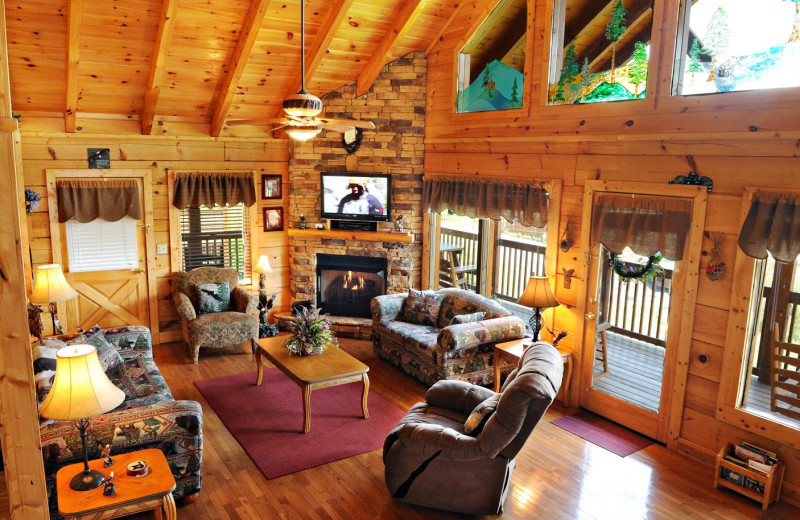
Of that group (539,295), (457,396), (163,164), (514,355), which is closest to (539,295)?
(539,295)

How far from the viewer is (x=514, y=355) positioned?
5.54 m

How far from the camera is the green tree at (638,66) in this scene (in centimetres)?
491

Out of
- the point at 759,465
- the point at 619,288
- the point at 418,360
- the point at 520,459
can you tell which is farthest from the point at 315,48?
the point at 759,465

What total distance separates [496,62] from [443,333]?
118 inches

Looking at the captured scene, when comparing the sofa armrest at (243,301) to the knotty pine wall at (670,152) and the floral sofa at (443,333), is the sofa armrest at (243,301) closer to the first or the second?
the floral sofa at (443,333)

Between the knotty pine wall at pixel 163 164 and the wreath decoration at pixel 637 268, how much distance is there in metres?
4.61

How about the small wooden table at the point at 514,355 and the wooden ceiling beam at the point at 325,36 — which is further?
the wooden ceiling beam at the point at 325,36

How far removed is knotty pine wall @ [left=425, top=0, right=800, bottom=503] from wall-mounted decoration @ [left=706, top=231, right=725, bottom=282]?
0.05m

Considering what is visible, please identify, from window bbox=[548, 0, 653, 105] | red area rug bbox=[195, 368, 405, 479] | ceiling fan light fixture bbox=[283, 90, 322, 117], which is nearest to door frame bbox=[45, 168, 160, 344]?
red area rug bbox=[195, 368, 405, 479]

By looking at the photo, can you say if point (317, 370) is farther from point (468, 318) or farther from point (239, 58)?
point (239, 58)

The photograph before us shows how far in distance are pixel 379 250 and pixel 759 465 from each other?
4.82 metres

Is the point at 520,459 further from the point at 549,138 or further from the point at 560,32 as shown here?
the point at 560,32

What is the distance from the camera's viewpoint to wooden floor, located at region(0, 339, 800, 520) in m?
4.05

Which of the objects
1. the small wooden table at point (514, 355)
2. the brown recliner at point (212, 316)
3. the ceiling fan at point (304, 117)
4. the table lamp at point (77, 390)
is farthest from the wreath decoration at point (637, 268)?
the table lamp at point (77, 390)
